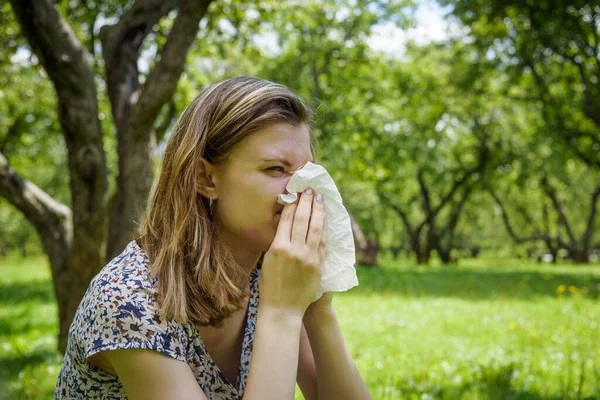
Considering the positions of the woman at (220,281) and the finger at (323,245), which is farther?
the finger at (323,245)

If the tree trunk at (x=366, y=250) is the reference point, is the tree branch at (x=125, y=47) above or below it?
above

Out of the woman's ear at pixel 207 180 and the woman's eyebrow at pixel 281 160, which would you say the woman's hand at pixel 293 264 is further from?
the woman's ear at pixel 207 180

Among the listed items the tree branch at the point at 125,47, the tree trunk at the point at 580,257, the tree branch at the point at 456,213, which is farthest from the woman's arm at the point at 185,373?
the tree trunk at the point at 580,257

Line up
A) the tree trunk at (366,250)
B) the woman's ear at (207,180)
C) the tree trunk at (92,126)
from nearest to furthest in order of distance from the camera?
the woman's ear at (207,180) < the tree trunk at (92,126) < the tree trunk at (366,250)

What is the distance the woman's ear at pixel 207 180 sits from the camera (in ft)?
6.24

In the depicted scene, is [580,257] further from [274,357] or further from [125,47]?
[274,357]

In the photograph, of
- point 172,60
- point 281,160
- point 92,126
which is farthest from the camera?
point 92,126

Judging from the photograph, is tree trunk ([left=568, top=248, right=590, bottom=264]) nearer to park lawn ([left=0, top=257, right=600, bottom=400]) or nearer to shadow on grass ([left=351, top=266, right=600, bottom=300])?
shadow on grass ([left=351, top=266, right=600, bottom=300])

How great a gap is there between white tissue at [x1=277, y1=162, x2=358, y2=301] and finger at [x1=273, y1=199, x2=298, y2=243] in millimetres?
82

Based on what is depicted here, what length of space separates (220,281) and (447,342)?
14.3ft

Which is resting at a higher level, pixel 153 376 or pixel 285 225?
pixel 285 225

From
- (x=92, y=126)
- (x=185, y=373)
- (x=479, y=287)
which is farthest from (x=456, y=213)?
(x=185, y=373)

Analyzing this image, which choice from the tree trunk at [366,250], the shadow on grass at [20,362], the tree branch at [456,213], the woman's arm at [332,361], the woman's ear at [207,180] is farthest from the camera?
the tree branch at [456,213]

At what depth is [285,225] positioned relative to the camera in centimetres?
173
